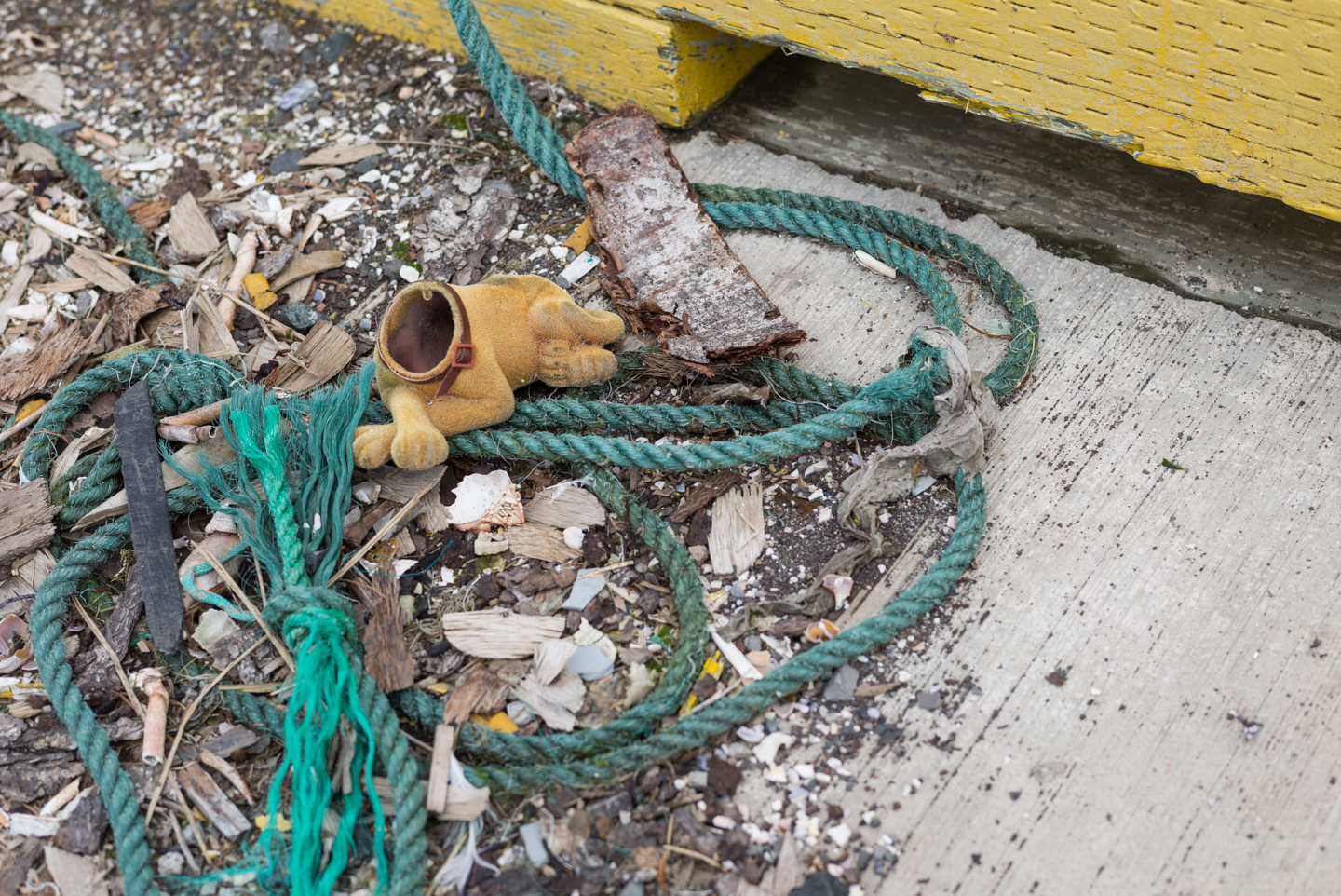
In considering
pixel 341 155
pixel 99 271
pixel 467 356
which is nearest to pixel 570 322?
pixel 467 356

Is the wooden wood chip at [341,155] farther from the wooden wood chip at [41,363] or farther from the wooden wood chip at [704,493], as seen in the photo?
the wooden wood chip at [704,493]

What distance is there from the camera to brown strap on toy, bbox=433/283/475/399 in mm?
1868

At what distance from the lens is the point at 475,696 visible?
172 centimetres

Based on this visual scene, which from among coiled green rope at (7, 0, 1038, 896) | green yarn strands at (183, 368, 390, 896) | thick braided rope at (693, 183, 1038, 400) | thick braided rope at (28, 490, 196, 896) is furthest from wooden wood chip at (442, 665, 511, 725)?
thick braided rope at (693, 183, 1038, 400)

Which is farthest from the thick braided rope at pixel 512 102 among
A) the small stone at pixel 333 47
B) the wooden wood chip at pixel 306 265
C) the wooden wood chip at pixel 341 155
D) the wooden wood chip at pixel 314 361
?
the small stone at pixel 333 47

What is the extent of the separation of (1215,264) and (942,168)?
2.30ft

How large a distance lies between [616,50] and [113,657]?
6.33ft

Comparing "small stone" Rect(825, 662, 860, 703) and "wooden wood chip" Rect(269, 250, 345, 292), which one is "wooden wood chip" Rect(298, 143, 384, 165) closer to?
"wooden wood chip" Rect(269, 250, 345, 292)

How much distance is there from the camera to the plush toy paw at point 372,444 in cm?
188

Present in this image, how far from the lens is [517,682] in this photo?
68.5 inches

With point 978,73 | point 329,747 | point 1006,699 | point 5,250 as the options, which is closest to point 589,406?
point 329,747

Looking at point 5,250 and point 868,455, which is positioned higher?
point 5,250

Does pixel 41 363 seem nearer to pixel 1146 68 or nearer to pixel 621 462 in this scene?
pixel 621 462

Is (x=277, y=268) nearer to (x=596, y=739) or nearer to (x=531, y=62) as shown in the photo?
(x=531, y=62)
